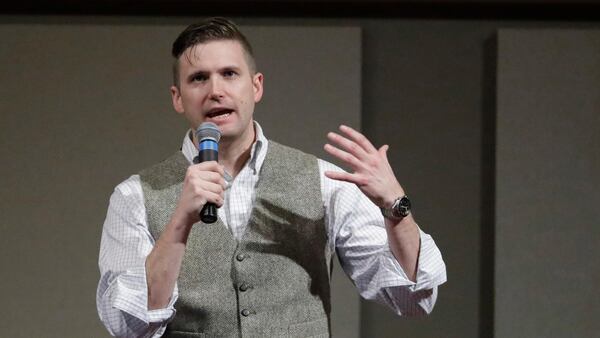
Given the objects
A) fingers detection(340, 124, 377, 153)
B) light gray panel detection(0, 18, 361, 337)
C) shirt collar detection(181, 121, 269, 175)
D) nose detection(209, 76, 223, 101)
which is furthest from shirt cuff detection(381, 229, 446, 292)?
light gray panel detection(0, 18, 361, 337)

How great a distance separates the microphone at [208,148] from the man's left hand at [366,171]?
0.22m

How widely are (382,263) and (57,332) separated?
1955mm

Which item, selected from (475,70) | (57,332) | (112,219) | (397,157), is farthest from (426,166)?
(112,219)

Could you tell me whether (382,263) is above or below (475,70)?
below

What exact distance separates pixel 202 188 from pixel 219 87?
361 mm

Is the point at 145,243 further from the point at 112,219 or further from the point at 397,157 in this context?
the point at 397,157

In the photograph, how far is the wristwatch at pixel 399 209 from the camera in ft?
5.67

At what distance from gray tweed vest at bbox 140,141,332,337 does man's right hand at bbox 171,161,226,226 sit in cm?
23

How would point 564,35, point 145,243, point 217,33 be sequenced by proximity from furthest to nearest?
point 564,35
point 217,33
point 145,243

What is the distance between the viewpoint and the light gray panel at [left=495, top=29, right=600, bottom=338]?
335 centimetres

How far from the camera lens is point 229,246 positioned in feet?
6.05

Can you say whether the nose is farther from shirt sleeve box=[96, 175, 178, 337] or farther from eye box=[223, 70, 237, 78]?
shirt sleeve box=[96, 175, 178, 337]

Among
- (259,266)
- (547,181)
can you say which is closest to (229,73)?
(259,266)

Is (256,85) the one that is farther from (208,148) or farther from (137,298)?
(137,298)
